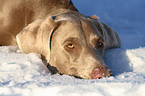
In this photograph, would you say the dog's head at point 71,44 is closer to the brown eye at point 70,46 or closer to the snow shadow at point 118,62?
the brown eye at point 70,46

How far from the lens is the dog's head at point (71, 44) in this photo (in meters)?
2.65

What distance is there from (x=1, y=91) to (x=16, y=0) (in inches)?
101

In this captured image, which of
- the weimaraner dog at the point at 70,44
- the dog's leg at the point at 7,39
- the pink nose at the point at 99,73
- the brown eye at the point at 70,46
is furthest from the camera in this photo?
the dog's leg at the point at 7,39

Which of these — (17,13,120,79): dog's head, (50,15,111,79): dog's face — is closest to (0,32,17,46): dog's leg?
(17,13,120,79): dog's head

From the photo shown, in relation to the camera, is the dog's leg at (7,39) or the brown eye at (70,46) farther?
the dog's leg at (7,39)

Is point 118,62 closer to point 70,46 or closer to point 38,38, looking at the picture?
point 70,46

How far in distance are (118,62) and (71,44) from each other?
2.28 feet

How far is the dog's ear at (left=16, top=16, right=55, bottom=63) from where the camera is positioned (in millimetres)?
2951

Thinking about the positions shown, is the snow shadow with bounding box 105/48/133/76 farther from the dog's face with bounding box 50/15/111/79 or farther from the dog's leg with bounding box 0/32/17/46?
the dog's leg with bounding box 0/32/17/46

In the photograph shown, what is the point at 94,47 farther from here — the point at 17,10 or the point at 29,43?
the point at 17,10

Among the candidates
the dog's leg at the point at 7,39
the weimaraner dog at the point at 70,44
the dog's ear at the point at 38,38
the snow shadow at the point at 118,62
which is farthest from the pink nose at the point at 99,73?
the dog's leg at the point at 7,39

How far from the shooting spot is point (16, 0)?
4.10 m

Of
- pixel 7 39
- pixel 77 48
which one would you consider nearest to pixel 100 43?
pixel 77 48

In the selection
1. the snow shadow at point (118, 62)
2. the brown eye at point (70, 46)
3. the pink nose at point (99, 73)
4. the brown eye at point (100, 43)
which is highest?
the brown eye at point (100, 43)
